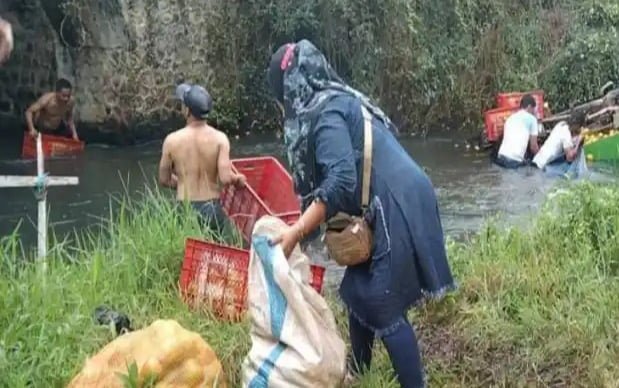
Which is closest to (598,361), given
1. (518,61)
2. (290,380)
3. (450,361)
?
(450,361)

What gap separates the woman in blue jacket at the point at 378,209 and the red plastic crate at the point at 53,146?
10296 millimetres

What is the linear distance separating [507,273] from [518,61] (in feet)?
46.2

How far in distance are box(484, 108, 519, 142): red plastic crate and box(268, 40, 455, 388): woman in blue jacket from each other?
1038 centimetres

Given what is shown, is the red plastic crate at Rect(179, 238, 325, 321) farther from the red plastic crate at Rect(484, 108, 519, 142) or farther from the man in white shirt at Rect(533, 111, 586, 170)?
the red plastic crate at Rect(484, 108, 519, 142)

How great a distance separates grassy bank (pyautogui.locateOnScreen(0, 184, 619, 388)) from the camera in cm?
419

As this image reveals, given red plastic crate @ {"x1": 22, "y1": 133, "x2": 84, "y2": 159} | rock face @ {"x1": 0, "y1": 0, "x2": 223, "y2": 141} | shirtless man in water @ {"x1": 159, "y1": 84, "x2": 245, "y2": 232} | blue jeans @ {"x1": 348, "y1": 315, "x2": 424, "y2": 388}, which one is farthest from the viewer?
rock face @ {"x1": 0, "y1": 0, "x2": 223, "y2": 141}

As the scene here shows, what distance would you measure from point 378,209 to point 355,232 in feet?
0.44

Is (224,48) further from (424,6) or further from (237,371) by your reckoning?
(237,371)

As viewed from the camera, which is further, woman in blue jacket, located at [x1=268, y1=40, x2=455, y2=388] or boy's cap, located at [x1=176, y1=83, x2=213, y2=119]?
boy's cap, located at [x1=176, y1=83, x2=213, y2=119]

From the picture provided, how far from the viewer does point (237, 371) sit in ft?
13.9

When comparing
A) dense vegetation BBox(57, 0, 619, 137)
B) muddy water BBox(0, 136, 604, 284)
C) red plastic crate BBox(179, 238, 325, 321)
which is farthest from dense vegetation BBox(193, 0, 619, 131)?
red plastic crate BBox(179, 238, 325, 321)

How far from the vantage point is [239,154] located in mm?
15008

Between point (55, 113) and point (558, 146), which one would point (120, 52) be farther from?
point (558, 146)

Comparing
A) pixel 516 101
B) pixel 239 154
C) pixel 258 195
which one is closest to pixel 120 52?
pixel 239 154
